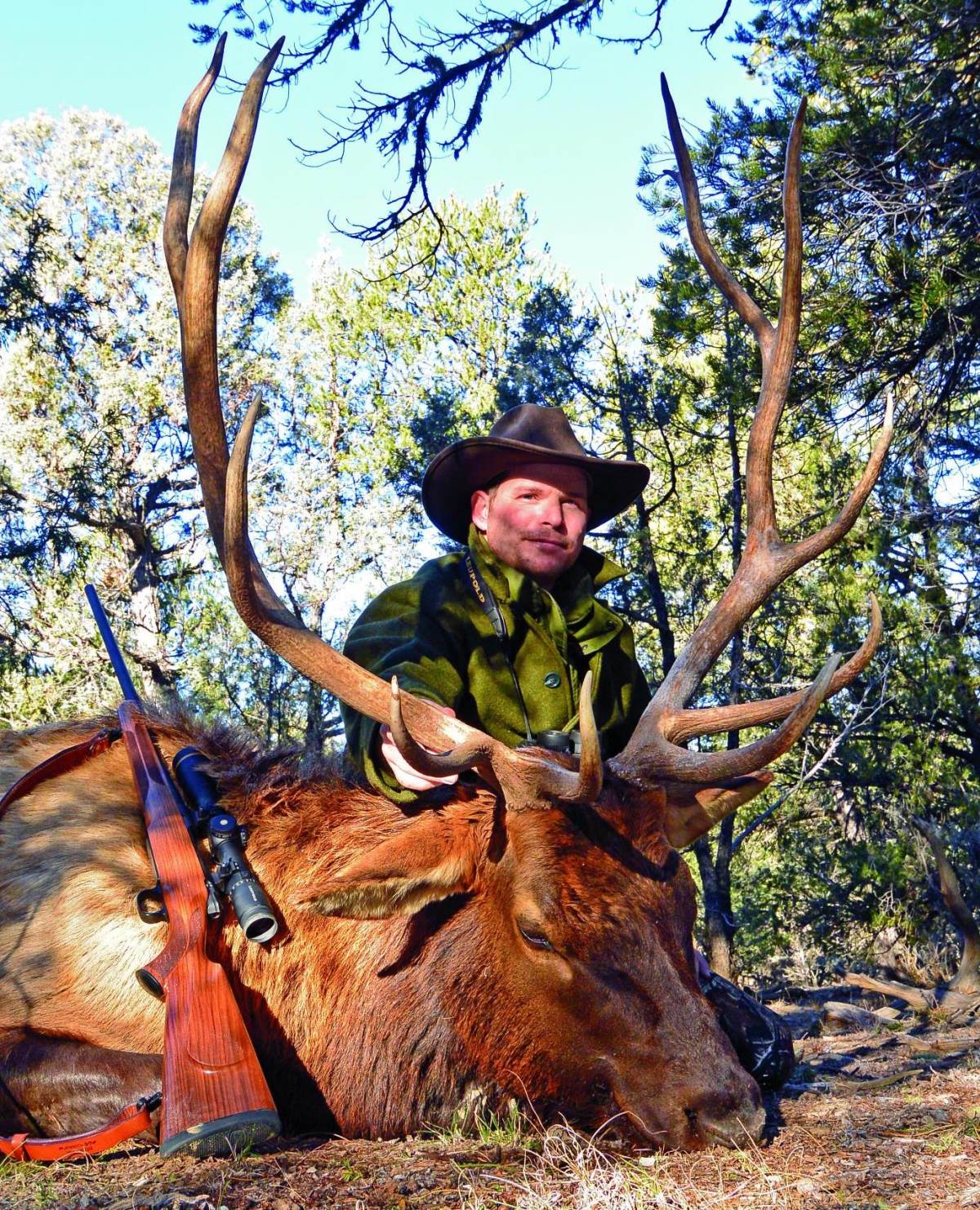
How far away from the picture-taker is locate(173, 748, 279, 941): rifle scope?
3598mm

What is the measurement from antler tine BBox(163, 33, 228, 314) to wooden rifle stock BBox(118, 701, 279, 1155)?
179 cm

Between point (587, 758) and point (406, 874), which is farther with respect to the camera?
point (406, 874)

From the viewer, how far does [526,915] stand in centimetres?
330

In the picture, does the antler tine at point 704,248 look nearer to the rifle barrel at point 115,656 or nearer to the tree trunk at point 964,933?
the rifle barrel at point 115,656

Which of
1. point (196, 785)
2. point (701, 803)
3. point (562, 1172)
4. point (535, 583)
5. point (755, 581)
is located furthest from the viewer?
point (535, 583)

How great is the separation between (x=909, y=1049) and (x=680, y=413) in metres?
6.64

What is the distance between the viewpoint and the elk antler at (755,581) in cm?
360

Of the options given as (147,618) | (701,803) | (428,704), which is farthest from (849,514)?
(147,618)

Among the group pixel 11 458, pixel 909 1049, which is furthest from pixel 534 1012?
pixel 11 458

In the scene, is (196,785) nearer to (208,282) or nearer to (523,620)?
(523,620)

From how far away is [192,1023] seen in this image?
3227mm

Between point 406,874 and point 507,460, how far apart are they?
82.7 inches

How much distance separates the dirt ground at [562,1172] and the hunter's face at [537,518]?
2.21 metres

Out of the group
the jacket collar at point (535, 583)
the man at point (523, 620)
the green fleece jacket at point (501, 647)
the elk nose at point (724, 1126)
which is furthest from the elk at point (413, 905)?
the jacket collar at point (535, 583)
